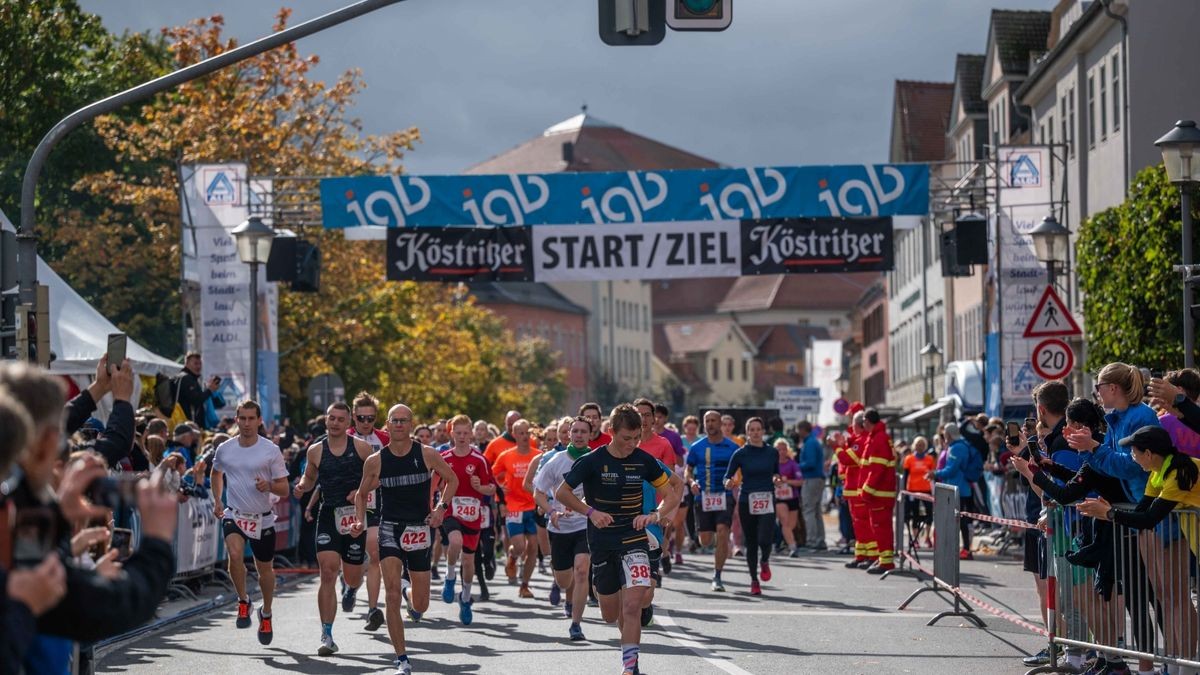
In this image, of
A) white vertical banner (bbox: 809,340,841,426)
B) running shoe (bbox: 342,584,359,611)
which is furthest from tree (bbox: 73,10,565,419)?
white vertical banner (bbox: 809,340,841,426)

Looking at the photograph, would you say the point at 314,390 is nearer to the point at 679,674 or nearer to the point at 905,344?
the point at 679,674

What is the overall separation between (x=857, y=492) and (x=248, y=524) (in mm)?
11001

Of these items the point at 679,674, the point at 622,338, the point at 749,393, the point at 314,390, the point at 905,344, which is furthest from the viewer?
the point at 749,393

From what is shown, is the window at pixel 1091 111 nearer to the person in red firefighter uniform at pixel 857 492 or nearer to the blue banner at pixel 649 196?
the blue banner at pixel 649 196

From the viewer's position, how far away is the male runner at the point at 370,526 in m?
16.1

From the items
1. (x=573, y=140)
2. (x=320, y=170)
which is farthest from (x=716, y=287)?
(x=320, y=170)

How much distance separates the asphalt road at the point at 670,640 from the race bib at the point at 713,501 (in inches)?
50.1

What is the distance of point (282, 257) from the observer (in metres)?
27.6

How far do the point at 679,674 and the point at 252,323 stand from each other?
45.9ft

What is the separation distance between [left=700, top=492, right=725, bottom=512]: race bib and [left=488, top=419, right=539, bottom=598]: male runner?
211 centimetres

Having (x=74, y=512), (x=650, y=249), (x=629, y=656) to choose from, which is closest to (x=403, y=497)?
(x=629, y=656)

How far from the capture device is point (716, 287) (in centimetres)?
17712

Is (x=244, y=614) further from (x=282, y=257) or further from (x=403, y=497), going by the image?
(x=282, y=257)

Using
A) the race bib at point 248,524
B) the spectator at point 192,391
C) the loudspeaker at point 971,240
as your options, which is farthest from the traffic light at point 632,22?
the loudspeaker at point 971,240
